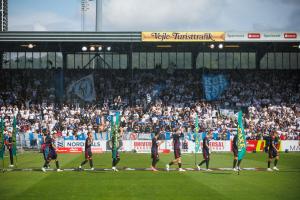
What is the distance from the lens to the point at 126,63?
6394 cm

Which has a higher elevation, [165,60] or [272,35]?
[272,35]

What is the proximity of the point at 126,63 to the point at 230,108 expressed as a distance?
1521 cm

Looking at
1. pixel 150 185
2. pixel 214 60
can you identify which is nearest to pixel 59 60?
pixel 214 60

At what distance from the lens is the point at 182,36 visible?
2120 inches

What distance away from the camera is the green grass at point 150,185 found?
1797 centimetres

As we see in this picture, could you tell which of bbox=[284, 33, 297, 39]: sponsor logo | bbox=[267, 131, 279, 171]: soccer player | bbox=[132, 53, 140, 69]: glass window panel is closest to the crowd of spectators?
bbox=[132, 53, 140, 69]: glass window panel

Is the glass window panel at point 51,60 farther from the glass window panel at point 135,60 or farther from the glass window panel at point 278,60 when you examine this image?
the glass window panel at point 278,60

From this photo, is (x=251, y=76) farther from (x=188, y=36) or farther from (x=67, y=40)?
(x=67, y=40)

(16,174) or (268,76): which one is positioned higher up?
(268,76)

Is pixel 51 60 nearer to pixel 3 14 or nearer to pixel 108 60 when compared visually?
pixel 108 60

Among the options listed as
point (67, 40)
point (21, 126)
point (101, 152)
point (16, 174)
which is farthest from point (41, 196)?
point (67, 40)

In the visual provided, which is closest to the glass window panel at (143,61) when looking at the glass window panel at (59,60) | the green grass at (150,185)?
the glass window panel at (59,60)

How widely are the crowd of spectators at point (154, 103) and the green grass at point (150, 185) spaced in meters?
23.5

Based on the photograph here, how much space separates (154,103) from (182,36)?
8410 mm
